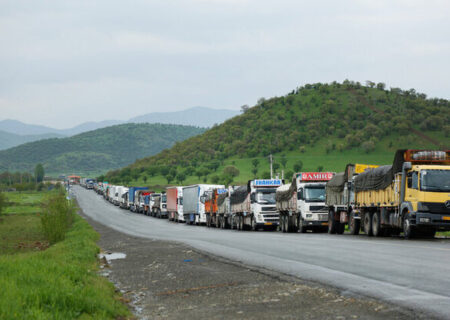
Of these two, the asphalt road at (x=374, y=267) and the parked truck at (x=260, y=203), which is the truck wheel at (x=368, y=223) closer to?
the asphalt road at (x=374, y=267)

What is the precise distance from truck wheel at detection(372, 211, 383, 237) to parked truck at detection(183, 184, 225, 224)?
101 ft

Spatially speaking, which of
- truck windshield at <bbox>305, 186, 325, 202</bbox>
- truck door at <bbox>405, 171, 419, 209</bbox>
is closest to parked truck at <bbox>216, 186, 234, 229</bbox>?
truck windshield at <bbox>305, 186, 325, 202</bbox>

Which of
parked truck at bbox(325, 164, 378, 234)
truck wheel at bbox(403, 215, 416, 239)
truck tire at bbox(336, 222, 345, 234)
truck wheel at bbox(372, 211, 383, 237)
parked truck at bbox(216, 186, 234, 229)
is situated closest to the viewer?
A: truck wheel at bbox(403, 215, 416, 239)

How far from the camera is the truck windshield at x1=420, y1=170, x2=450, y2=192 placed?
24953 mm

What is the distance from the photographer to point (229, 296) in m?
12.0

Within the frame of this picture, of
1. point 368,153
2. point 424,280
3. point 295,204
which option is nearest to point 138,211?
point 295,204

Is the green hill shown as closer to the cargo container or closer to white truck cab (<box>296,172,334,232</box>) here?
the cargo container

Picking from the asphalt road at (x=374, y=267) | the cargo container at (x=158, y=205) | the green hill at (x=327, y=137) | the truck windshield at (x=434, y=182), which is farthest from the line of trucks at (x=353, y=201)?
the green hill at (x=327, y=137)

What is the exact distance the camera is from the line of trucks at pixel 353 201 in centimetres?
2502

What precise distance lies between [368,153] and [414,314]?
159 m

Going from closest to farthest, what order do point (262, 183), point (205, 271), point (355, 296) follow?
point (355, 296) < point (205, 271) < point (262, 183)

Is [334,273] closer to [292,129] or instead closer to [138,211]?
[138,211]

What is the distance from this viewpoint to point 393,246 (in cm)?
2214

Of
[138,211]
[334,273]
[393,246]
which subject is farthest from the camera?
[138,211]
